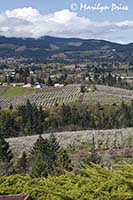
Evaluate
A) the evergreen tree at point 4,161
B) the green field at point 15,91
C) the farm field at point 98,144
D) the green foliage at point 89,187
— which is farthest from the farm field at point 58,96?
the green foliage at point 89,187

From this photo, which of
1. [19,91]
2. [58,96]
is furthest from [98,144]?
[19,91]

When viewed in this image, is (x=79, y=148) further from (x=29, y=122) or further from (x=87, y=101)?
(x=87, y=101)

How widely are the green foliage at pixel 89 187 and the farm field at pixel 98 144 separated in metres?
30.3

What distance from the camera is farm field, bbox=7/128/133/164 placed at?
172ft

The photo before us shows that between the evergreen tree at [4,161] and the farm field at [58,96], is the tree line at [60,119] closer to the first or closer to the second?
the farm field at [58,96]

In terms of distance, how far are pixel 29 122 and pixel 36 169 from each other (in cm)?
4922

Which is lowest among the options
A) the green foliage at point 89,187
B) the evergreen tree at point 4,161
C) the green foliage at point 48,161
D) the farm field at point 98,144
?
the farm field at point 98,144

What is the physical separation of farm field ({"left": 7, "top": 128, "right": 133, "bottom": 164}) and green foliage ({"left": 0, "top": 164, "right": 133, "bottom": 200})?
1195 inches

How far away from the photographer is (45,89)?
420ft

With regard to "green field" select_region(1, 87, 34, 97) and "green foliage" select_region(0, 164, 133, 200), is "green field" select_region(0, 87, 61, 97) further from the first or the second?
"green foliage" select_region(0, 164, 133, 200)

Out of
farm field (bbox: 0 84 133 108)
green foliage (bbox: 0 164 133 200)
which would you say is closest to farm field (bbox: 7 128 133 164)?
green foliage (bbox: 0 164 133 200)

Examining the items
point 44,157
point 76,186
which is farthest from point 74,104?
point 76,186

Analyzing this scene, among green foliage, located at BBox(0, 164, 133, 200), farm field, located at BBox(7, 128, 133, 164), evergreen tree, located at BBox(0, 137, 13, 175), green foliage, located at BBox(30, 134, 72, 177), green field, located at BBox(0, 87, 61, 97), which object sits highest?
green foliage, located at BBox(0, 164, 133, 200)

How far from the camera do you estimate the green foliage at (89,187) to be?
14539mm
